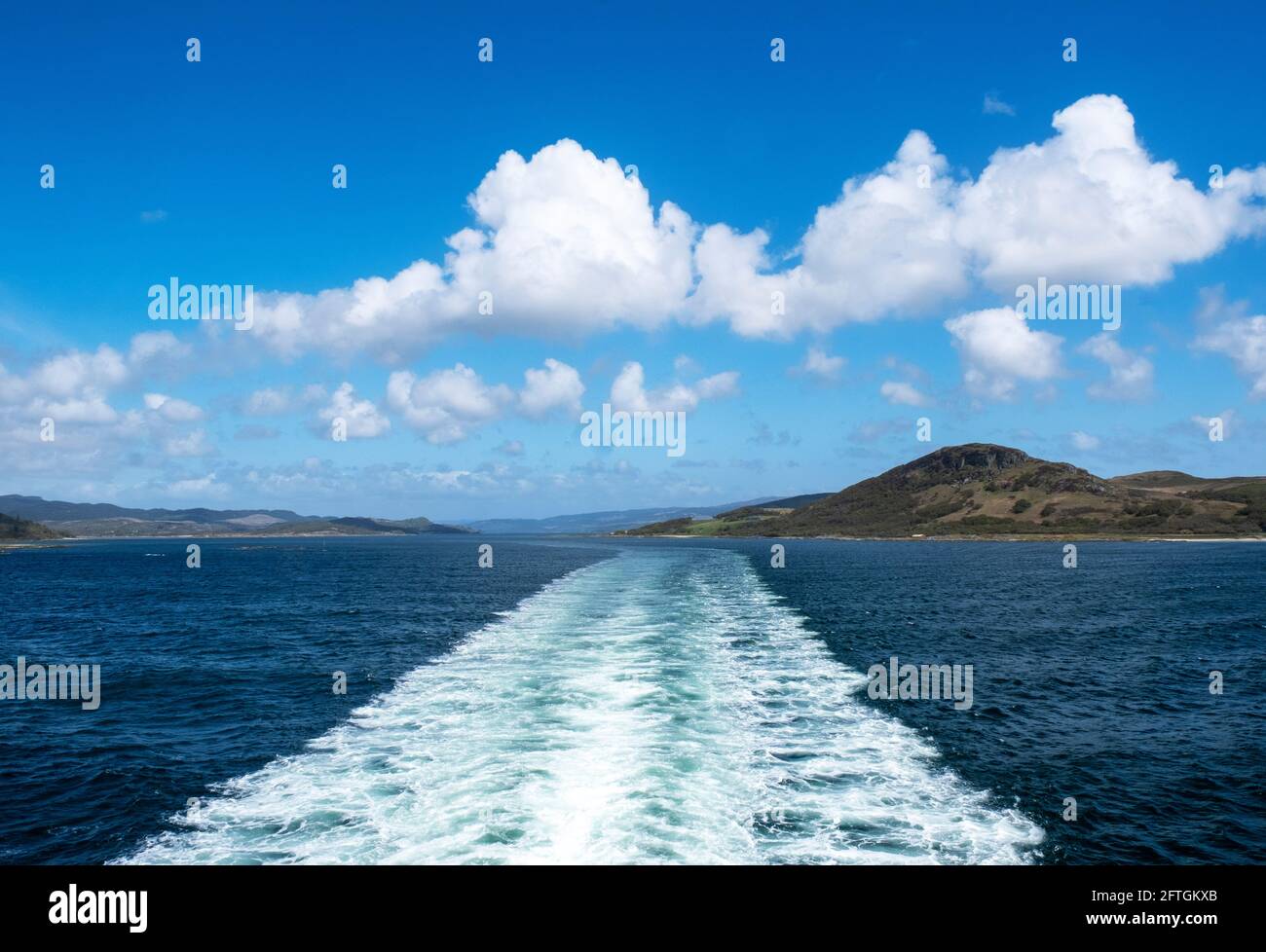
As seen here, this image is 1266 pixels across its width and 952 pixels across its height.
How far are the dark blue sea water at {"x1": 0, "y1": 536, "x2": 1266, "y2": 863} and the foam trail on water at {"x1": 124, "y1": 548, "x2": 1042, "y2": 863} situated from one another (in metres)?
0.12

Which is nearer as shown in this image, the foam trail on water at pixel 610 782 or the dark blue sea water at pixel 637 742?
the foam trail on water at pixel 610 782

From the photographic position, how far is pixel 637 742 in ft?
88.7

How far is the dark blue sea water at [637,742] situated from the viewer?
66.1ft

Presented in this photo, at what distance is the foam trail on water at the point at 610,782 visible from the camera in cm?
1922

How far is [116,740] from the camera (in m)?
30.6

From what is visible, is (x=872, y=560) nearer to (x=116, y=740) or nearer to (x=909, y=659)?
(x=909, y=659)

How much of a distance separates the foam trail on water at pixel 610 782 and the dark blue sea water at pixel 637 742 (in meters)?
0.12

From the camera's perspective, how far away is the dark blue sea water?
2014 cm

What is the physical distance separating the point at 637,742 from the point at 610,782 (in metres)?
4.18
